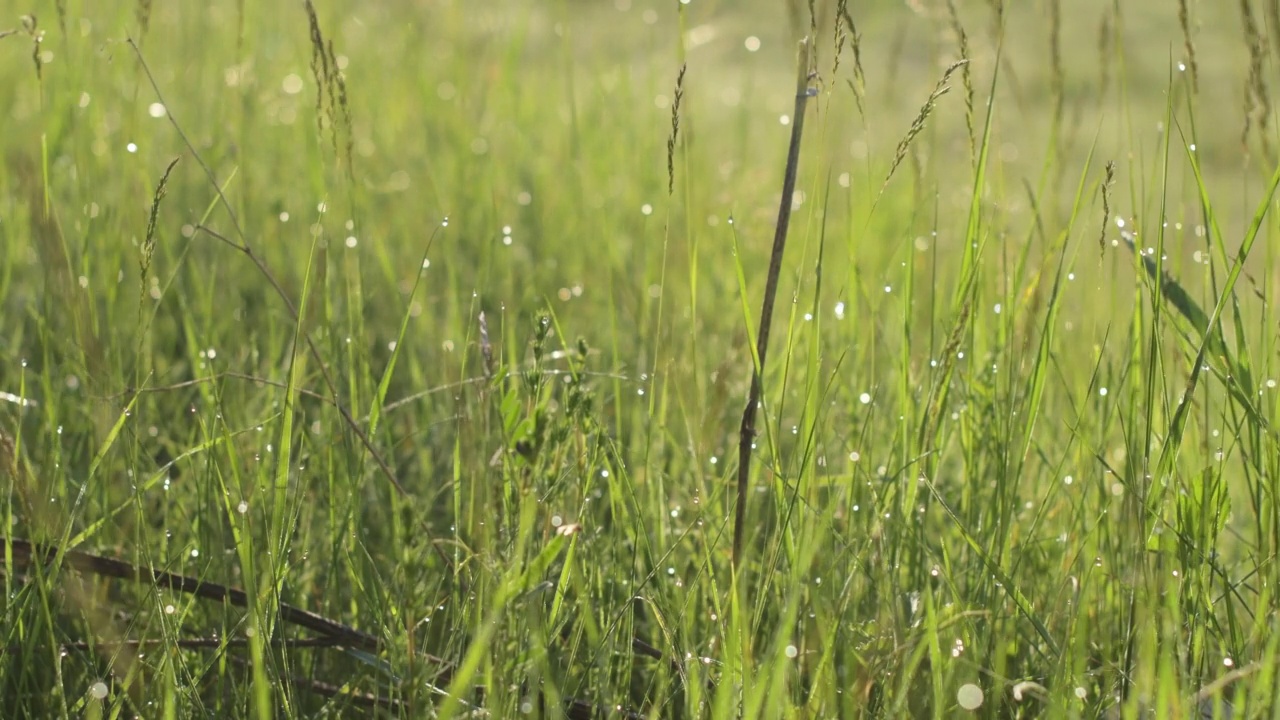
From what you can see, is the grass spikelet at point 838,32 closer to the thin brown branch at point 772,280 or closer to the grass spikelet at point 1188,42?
the thin brown branch at point 772,280

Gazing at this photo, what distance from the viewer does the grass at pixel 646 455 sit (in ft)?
2.95

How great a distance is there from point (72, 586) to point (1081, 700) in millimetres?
856

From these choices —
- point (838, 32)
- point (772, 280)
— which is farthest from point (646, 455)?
point (838, 32)

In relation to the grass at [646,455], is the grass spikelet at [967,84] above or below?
above

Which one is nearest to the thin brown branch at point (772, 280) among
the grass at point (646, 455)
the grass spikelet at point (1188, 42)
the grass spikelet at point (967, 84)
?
the grass at point (646, 455)

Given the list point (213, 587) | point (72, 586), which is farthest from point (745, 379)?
point (72, 586)

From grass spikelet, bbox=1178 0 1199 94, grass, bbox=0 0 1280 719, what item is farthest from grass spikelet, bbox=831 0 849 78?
grass spikelet, bbox=1178 0 1199 94

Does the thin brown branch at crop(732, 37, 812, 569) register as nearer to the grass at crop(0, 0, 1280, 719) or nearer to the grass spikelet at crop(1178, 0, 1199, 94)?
the grass at crop(0, 0, 1280, 719)

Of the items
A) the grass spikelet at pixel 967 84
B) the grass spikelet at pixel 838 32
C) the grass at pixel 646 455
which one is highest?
the grass spikelet at pixel 838 32

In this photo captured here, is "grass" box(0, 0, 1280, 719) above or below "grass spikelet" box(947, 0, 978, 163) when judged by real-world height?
below

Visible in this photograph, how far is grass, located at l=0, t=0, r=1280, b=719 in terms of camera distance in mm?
898

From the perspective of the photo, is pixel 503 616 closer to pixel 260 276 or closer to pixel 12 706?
pixel 12 706

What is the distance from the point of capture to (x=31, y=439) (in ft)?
4.81

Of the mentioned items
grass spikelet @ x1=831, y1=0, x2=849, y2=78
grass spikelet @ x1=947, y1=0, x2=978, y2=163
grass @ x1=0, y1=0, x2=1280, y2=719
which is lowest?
grass @ x1=0, y1=0, x2=1280, y2=719
